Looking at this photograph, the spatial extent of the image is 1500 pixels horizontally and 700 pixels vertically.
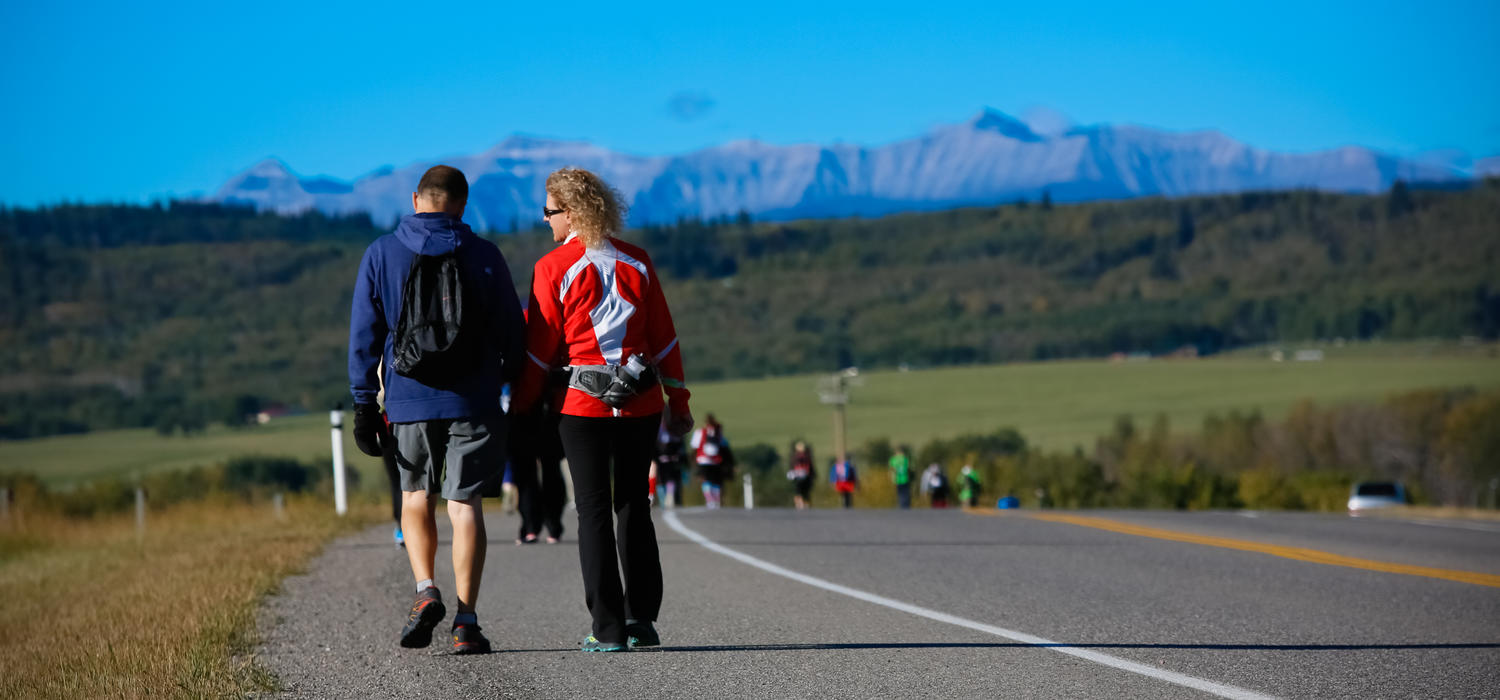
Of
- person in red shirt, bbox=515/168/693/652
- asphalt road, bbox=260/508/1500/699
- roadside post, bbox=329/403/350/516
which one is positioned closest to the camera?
asphalt road, bbox=260/508/1500/699

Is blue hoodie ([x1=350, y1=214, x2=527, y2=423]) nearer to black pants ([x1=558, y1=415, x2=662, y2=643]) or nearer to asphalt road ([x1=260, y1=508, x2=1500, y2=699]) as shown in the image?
black pants ([x1=558, y1=415, x2=662, y2=643])

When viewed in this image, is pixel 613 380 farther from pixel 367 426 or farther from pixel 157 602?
pixel 157 602

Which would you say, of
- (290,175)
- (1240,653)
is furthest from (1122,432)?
(1240,653)

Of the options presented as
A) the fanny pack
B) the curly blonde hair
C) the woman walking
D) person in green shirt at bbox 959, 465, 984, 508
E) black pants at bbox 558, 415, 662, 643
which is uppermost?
the curly blonde hair

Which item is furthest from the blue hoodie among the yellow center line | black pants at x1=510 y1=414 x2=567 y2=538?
the yellow center line

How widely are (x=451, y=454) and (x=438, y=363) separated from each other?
374mm

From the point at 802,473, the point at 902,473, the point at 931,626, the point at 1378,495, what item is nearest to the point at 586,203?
the point at 931,626

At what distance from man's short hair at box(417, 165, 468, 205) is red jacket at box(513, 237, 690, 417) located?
1.49ft

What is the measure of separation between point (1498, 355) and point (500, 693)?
585 ft

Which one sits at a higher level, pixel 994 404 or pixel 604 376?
pixel 604 376

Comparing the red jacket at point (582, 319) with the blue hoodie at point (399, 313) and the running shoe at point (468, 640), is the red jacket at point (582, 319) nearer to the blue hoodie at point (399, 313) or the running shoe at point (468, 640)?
the blue hoodie at point (399, 313)

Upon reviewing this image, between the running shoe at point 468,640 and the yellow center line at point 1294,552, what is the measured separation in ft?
22.2

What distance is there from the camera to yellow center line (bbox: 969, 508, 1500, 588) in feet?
34.6

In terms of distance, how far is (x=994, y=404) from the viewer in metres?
175
